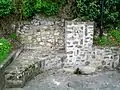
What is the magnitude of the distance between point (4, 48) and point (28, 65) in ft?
3.16

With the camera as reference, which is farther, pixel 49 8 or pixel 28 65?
pixel 49 8

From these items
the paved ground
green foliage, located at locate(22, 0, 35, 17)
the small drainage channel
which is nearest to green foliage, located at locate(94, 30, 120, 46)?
the paved ground

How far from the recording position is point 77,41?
8.80 m

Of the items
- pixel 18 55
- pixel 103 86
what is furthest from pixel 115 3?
pixel 18 55

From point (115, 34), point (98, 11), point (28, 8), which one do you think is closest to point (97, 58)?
point (115, 34)

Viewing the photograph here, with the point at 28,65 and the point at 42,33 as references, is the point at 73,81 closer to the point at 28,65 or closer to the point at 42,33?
the point at 28,65

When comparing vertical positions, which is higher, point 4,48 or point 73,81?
point 4,48

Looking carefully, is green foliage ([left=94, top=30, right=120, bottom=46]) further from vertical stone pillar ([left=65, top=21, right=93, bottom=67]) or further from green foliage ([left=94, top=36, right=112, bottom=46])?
vertical stone pillar ([left=65, top=21, right=93, bottom=67])

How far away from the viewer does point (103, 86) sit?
7.95 m

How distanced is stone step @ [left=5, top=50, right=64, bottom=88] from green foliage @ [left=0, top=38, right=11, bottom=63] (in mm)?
316

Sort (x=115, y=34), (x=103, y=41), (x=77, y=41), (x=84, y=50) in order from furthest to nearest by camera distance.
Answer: (x=115, y=34) < (x=103, y=41) < (x=84, y=50) < (x=77, y=41)

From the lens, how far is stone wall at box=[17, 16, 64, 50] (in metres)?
9.15

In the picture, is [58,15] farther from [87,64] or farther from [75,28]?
[87,64]

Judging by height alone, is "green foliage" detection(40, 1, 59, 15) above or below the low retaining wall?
above
